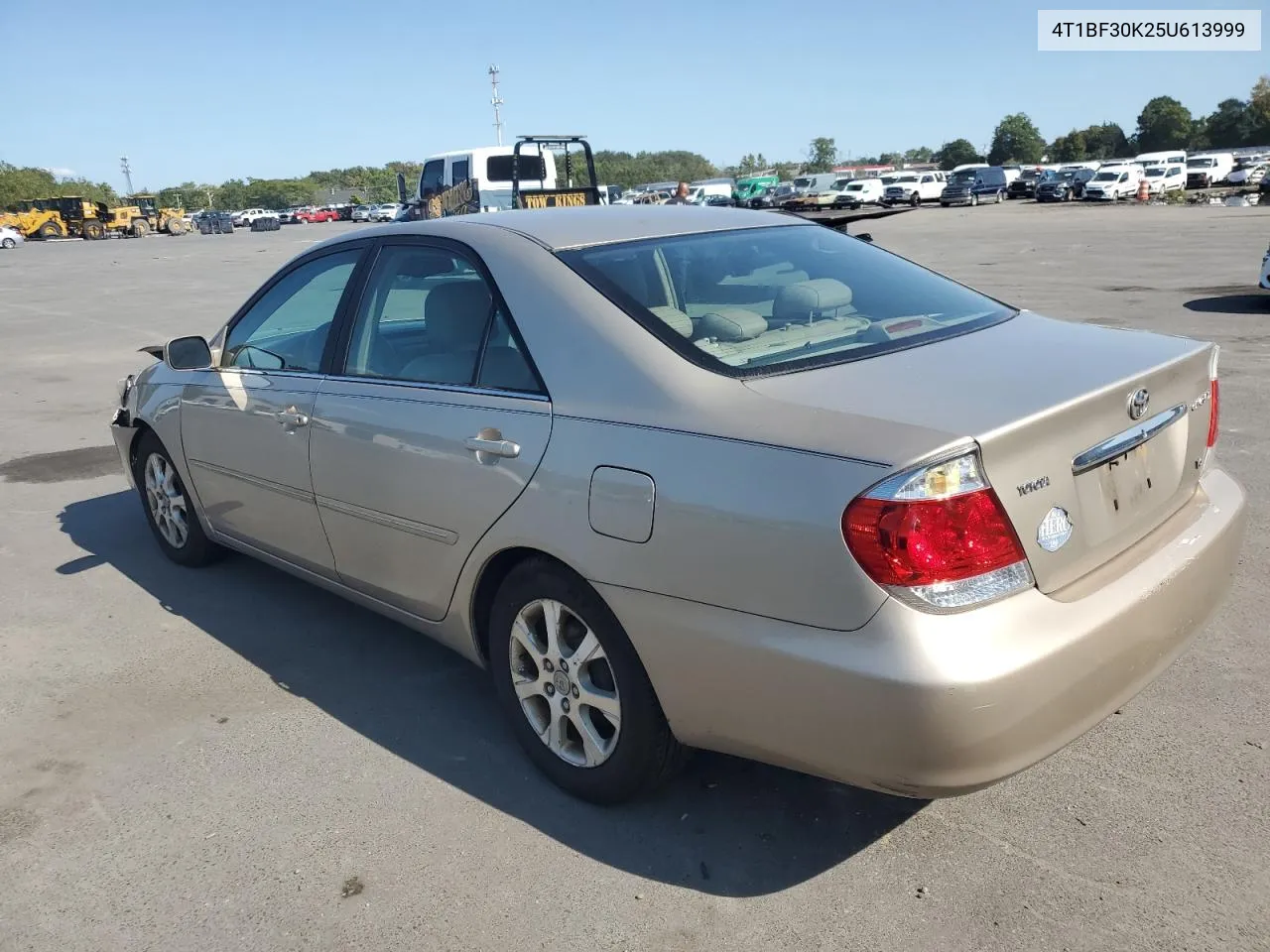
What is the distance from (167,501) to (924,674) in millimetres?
4084

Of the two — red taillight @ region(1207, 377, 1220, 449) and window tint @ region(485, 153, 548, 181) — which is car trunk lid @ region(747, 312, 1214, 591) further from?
window tint @ region(485, 153, 548, 181)

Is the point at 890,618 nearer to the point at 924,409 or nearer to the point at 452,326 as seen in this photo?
the point at 924,409

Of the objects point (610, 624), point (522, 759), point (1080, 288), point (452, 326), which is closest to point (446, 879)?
point (522, 759)

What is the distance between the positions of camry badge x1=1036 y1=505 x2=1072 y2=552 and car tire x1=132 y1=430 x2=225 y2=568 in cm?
382

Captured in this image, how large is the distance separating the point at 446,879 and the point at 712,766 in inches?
34.4

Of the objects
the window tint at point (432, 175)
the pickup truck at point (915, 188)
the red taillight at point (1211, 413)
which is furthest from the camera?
the pickup truck at point (915, 188)

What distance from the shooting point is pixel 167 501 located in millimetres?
5008

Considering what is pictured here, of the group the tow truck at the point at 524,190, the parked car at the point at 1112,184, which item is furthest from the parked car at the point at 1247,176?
the tow truck at the point at 524,190

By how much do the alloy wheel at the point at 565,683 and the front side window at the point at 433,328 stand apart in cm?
69

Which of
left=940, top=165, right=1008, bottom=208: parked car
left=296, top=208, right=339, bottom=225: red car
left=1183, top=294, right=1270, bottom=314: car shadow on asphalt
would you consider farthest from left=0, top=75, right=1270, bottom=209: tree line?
left=1183, top=294, right=1270, bottom=314: car shadow on asphalt

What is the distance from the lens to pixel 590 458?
105 inches

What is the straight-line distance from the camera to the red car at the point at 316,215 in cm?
8500

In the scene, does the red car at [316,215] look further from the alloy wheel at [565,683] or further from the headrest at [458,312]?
the alloy wheel at [565,683]

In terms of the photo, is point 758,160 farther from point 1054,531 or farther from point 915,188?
point 1054,531
